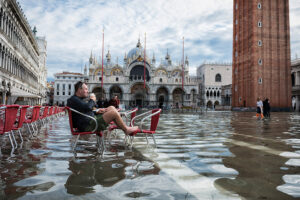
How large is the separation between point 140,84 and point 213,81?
79.1ft

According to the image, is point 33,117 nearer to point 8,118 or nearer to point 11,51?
point 8,118

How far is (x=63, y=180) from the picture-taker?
252 centimetres

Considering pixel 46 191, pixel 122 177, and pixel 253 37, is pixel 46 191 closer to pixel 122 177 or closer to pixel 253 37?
pixel 122 177

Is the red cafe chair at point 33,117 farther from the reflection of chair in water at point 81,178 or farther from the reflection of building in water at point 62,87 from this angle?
the reflection of building in water at point 62,87

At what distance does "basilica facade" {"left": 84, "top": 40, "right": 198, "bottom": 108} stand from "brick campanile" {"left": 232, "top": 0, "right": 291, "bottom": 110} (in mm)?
18606

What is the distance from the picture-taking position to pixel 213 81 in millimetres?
62312

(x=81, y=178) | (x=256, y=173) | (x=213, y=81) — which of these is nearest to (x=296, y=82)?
(x=213, y=81)

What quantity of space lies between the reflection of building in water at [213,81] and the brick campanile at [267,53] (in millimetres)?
29655

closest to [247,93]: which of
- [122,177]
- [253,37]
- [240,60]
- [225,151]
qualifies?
[240,60]

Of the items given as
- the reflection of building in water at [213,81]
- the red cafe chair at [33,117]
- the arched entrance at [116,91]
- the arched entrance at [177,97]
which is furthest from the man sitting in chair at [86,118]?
the reflection of building in water at [213,81]

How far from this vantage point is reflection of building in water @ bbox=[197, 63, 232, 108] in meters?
61.5

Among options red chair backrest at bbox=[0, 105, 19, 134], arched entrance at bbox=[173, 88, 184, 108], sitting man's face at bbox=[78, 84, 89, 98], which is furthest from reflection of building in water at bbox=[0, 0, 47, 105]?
arched entrance at bbox=[173, 88, 184, 108]

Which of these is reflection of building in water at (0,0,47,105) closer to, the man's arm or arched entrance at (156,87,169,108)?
the man's arm

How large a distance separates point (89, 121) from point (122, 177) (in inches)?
59.9
